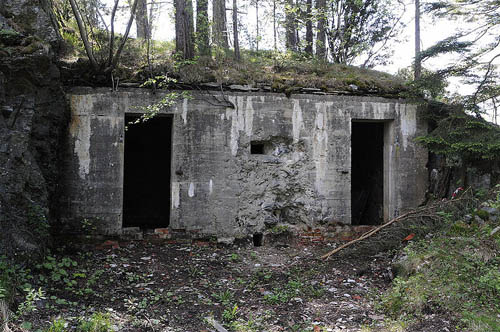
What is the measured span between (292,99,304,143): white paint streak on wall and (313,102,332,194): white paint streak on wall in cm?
30

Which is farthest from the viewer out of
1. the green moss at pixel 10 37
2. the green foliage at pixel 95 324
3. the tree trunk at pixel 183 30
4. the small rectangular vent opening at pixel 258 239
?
the tree trunk at pixel 183 30

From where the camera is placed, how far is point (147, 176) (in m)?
10.8

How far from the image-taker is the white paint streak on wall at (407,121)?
25.5 feet

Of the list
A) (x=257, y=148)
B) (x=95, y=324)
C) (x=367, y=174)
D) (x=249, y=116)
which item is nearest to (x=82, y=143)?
(x=249, y=116)

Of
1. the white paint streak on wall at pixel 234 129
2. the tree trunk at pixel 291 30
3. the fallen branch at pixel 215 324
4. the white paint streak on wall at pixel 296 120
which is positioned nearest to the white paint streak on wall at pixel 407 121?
the white paint streak on wall at pixel 296 120

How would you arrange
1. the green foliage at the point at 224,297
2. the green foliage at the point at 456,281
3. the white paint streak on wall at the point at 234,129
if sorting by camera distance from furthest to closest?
the white paint streak on wall at the point at 234,129 < the green foliage at the point at 224,297 < the green foliage at the point at 456,281

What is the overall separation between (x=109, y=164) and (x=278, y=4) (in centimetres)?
657

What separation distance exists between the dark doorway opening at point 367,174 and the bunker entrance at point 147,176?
4920mm

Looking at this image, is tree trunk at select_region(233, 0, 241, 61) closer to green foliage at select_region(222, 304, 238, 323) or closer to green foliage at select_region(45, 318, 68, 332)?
green foliage at select_region(222, 304, 238, 323)

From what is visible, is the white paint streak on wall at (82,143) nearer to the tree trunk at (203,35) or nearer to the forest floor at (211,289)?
the forest floor at (211,289)

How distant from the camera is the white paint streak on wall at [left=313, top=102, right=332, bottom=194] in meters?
7.43

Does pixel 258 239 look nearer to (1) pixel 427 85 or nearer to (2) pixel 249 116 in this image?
(2) pixel 249 116

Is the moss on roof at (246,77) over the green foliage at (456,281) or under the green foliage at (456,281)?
over

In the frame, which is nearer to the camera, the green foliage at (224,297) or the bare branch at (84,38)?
the green foliage at (224,297)
